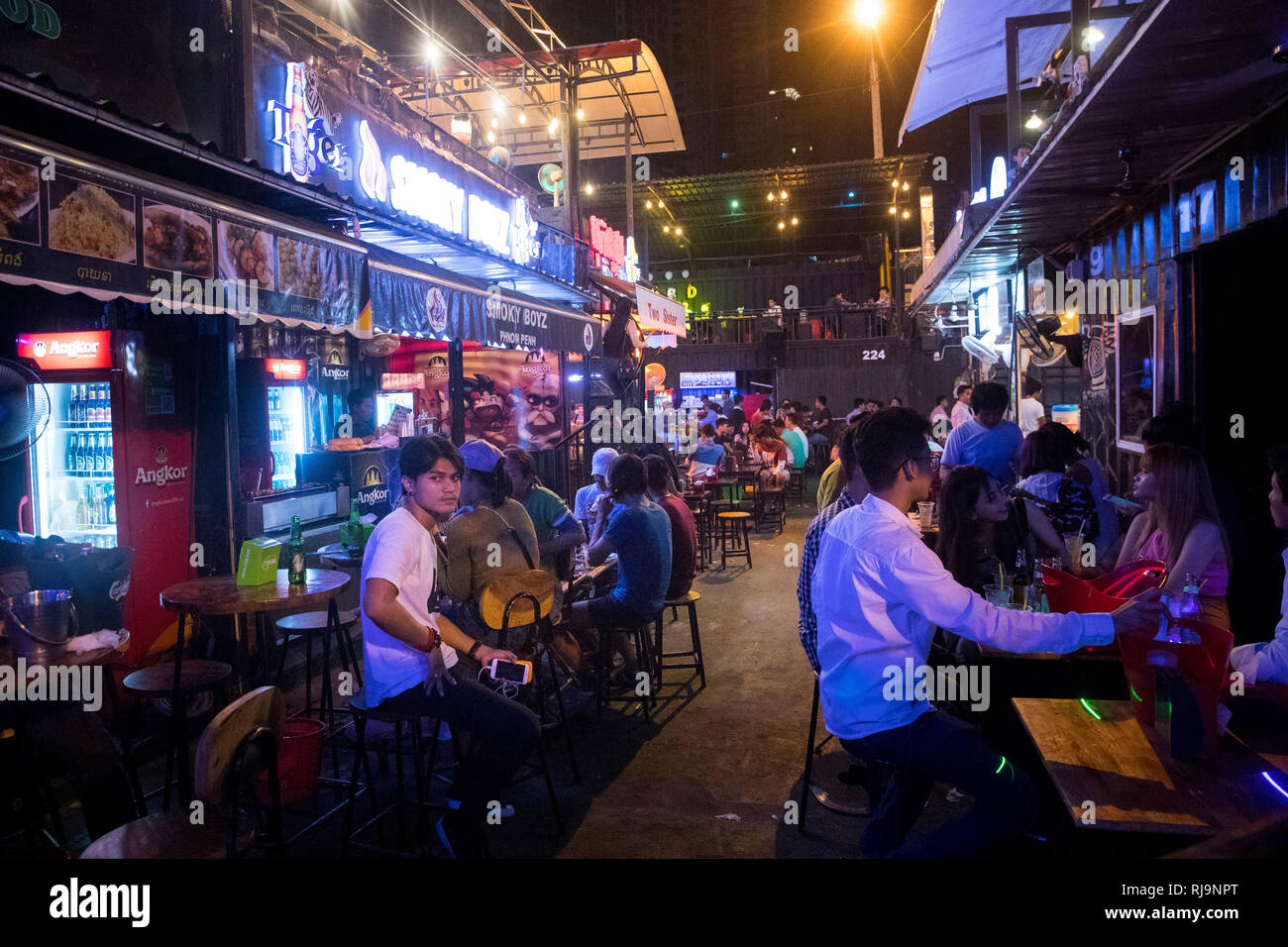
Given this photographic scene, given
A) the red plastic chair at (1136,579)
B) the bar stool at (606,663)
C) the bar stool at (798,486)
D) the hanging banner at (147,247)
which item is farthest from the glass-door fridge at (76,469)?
the bar stool at (798,486)

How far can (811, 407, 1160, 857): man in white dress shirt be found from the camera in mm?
2582

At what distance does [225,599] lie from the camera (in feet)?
A: 13.6

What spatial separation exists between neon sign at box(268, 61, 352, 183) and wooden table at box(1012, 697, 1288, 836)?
6202mm

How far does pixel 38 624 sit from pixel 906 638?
11.5ft

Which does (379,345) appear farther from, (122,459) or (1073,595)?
(1073,595)

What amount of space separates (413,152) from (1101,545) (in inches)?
286

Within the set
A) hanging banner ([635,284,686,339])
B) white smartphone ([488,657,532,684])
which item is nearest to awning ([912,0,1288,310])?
white smartphone ([488,657,532,684])

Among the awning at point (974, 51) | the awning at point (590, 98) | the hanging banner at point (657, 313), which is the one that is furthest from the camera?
the hanging banner at point (657, 313)

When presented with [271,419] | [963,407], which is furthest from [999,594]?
[963,407]

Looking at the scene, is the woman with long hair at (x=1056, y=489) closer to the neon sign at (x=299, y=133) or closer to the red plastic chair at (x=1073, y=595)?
the red plastic chair at (x=1073, y=595)

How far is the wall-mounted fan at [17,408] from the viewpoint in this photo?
15.8 feet

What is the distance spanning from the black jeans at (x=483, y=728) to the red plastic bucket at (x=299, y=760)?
1048 millimetres
